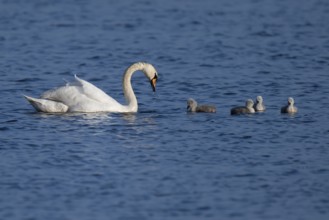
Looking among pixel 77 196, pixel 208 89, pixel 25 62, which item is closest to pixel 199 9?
pixel 25 62

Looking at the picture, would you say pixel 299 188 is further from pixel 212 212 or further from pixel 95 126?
pixel 95 126

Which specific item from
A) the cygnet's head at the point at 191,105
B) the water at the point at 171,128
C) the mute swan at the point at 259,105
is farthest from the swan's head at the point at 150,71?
the mute swan at the point at 259,105

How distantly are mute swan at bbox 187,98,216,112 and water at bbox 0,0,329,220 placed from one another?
0.16 metres

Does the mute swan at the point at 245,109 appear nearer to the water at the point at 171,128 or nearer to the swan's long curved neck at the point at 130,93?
the water at the point at 171,128

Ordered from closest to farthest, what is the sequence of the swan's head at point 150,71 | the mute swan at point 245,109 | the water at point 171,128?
the water at point 171,128 < the mute swan at point 245,109 < the swan's head at point 150,71

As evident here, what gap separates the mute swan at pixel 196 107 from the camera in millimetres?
18359

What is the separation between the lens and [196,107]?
60.5 ft

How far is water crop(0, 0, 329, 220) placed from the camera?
12.9 meters

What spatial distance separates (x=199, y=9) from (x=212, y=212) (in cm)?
2295

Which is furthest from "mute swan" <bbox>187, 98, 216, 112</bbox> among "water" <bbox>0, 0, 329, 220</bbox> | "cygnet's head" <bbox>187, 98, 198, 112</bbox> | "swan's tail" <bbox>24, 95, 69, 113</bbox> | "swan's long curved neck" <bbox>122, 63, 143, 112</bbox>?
"swan's tail" <bbox>24, 95, 69, 113</bbox>

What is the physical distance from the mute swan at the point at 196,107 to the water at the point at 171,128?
0.16m

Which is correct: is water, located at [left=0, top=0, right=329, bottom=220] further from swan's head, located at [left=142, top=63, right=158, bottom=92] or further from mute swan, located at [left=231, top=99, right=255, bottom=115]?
swan's head, located at [left=142, top=63, right=158, bottom=92]

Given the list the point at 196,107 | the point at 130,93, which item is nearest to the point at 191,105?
the point at 196,107

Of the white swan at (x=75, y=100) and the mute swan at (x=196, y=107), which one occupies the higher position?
the white swan at (x=75, y=100)
